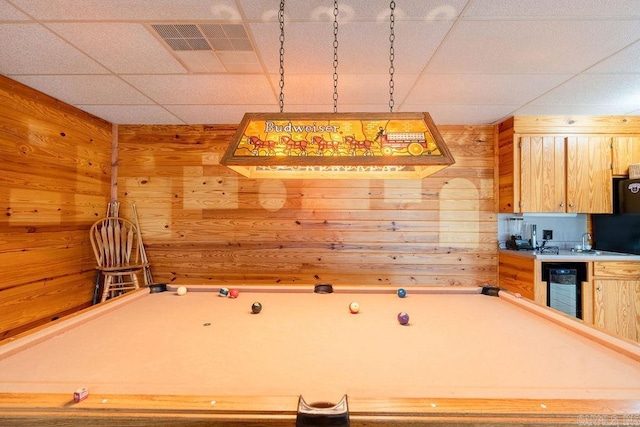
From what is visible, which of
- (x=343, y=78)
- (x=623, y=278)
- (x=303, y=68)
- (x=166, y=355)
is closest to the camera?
(x=166, y=355)

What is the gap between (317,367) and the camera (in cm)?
115

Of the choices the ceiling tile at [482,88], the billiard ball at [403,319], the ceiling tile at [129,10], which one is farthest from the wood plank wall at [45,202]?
the ceiling tile at [482,88]

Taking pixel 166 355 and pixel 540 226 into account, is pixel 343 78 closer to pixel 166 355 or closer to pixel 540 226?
pixel 166 355

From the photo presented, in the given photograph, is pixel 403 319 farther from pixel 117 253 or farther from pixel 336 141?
pixel 117 253

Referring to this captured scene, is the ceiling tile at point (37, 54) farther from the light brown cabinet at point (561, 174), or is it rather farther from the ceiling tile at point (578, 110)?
the light brown cabinet at point (561, 174)

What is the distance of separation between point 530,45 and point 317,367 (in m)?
2.46

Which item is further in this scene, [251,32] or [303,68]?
[303,68]

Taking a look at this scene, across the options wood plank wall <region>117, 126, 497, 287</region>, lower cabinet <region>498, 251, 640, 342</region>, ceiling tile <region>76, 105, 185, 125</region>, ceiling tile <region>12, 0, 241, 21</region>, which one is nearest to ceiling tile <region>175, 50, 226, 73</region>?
ceiling tile <region>12, 0, 241, 21</region>

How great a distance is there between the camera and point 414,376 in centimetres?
109

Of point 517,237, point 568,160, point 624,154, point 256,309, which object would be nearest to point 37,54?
point 256,309

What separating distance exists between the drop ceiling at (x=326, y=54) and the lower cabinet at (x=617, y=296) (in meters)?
1.69

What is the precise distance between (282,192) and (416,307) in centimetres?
250

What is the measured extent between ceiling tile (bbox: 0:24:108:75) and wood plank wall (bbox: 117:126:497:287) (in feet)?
4.93

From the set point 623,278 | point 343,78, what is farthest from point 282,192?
point 623,278
